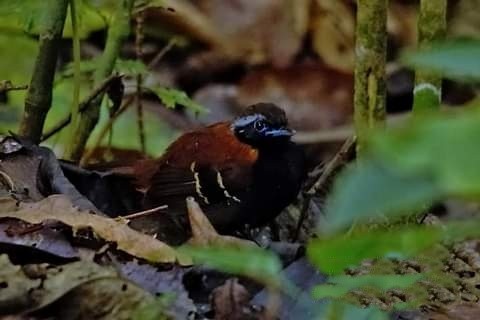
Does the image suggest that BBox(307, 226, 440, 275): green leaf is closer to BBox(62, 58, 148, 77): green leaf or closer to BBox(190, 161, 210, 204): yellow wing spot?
BBox(190, 161, 210, 204): yellow wing spot

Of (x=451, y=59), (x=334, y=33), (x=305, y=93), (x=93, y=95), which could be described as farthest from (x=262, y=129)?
(x=334, y=33)

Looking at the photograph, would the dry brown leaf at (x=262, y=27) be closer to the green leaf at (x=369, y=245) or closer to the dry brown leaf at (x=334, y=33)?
the dry brown leaf at (x=334, y=33)

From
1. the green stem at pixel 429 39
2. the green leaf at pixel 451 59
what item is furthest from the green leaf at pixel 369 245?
the green stem at pixel 429 39

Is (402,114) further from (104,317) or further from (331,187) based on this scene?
(104,317)

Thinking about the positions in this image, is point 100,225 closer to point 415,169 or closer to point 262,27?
point 415,169

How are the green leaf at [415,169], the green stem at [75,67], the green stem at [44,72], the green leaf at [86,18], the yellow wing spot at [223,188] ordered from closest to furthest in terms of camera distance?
the green leaf at [415,169]
the green stem at [44,72]
the green stem at [75,67]
the yellow wing spot at [223,188]
the green leaf at [86,18]

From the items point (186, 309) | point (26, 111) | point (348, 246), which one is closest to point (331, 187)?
point (26, 111)
